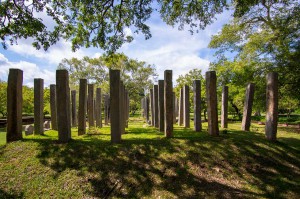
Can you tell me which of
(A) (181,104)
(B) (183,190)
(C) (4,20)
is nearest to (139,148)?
(B) (183,190)

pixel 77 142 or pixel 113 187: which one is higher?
pixel 77 142

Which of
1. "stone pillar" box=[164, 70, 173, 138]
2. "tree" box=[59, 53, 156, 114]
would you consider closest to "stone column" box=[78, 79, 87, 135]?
"stone pillar" box=[164, 70, 173, 138]

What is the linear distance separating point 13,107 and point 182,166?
568cm

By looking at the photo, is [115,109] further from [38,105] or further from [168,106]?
[38,105]

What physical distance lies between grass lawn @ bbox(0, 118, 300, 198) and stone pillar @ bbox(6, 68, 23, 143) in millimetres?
460

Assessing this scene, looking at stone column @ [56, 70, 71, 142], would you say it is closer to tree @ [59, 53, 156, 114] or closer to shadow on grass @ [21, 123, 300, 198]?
shadow on grass @ [21, 123, 300, 198]

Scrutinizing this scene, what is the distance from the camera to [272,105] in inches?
313

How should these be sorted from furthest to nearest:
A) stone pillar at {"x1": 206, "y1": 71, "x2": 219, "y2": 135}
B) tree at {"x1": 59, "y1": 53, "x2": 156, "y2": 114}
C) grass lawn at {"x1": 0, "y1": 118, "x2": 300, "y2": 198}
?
tree at {"x1": 59, "y1": 53, "x2": 156, "y2": 114} < stone pillar at {"x1": 206, "y1": 71, "x2": 219, "y2": 135} < grass lawn at {"x1": 0, "y1": 118, "x2": 300, "y2": 198}

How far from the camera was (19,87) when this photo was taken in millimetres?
7664

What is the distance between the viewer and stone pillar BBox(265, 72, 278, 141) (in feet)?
26.0

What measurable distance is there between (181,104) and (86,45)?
20.4 ft

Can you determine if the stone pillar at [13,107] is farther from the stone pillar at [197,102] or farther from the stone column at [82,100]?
the stone pillar at [197,102]

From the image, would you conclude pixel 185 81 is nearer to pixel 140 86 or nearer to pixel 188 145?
pixel 140 86

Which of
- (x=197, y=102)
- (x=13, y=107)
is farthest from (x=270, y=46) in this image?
(x=13, y=107)
